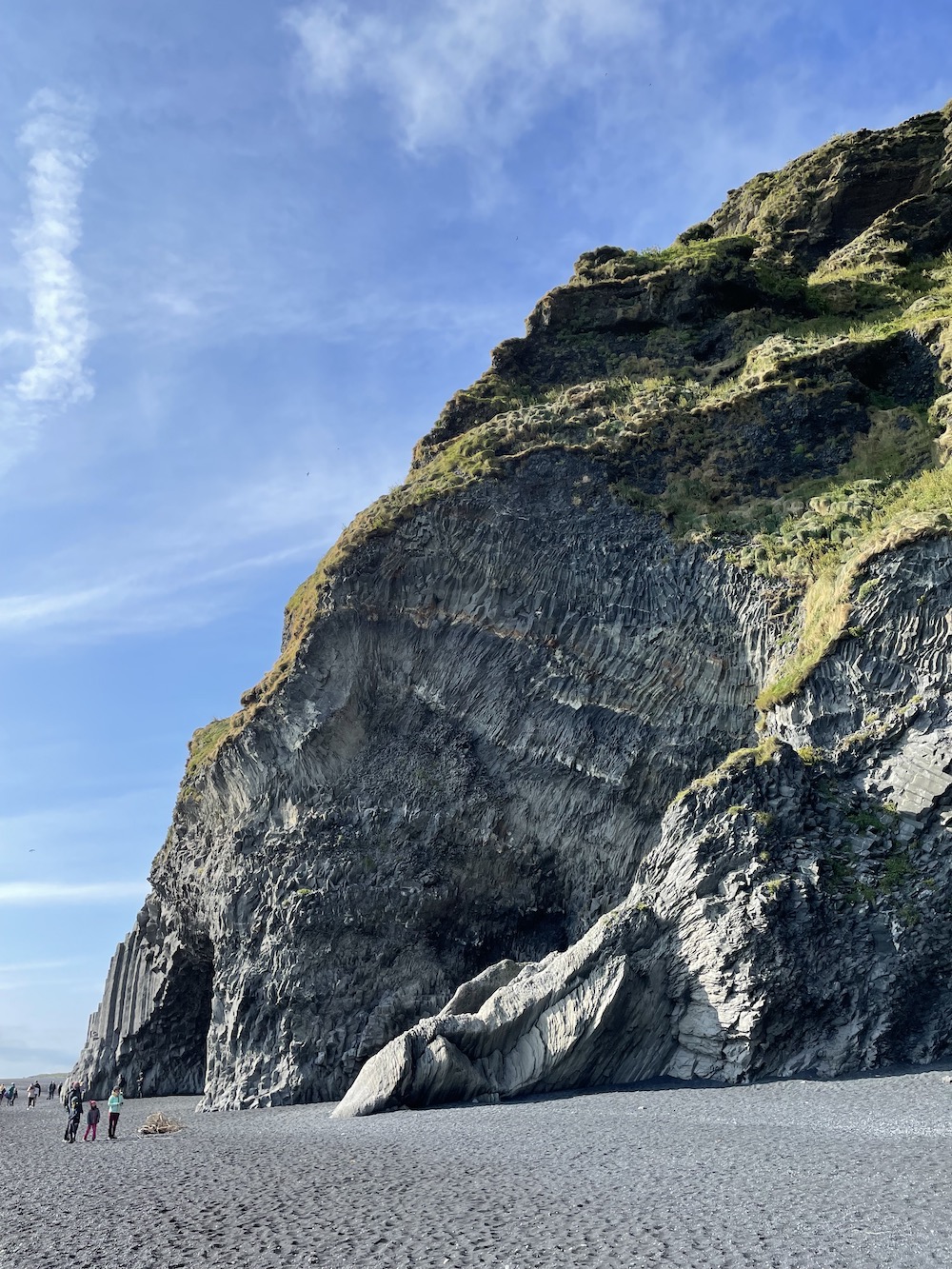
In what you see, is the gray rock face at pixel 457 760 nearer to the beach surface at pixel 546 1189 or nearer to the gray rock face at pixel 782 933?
the gray rock face at pixel 782 933

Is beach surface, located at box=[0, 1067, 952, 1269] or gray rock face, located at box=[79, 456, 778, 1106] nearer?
beach surface, located at box=[0, 1067, 952, 1269]

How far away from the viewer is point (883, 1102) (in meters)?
17.6

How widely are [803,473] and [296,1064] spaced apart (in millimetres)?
23752

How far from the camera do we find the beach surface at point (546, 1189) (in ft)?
35.8

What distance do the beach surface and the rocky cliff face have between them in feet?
7.89

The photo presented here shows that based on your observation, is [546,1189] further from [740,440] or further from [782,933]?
[740,440]

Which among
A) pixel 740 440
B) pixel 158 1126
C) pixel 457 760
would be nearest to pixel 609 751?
pixel 457 760

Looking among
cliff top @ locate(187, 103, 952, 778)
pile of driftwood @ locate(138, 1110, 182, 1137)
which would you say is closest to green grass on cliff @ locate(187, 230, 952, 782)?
cliff top @ locate(187, 103, 952, 778)

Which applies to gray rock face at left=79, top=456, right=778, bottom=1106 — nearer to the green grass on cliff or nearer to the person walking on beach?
the green grass on cliff

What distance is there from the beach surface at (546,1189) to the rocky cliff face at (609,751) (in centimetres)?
240

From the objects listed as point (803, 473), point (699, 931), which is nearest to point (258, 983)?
point (699, 931)

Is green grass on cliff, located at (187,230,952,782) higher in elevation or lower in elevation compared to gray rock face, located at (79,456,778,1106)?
higher

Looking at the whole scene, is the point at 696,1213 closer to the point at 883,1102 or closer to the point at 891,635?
the point at 883,1102

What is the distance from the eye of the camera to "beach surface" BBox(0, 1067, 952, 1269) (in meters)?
10.9
